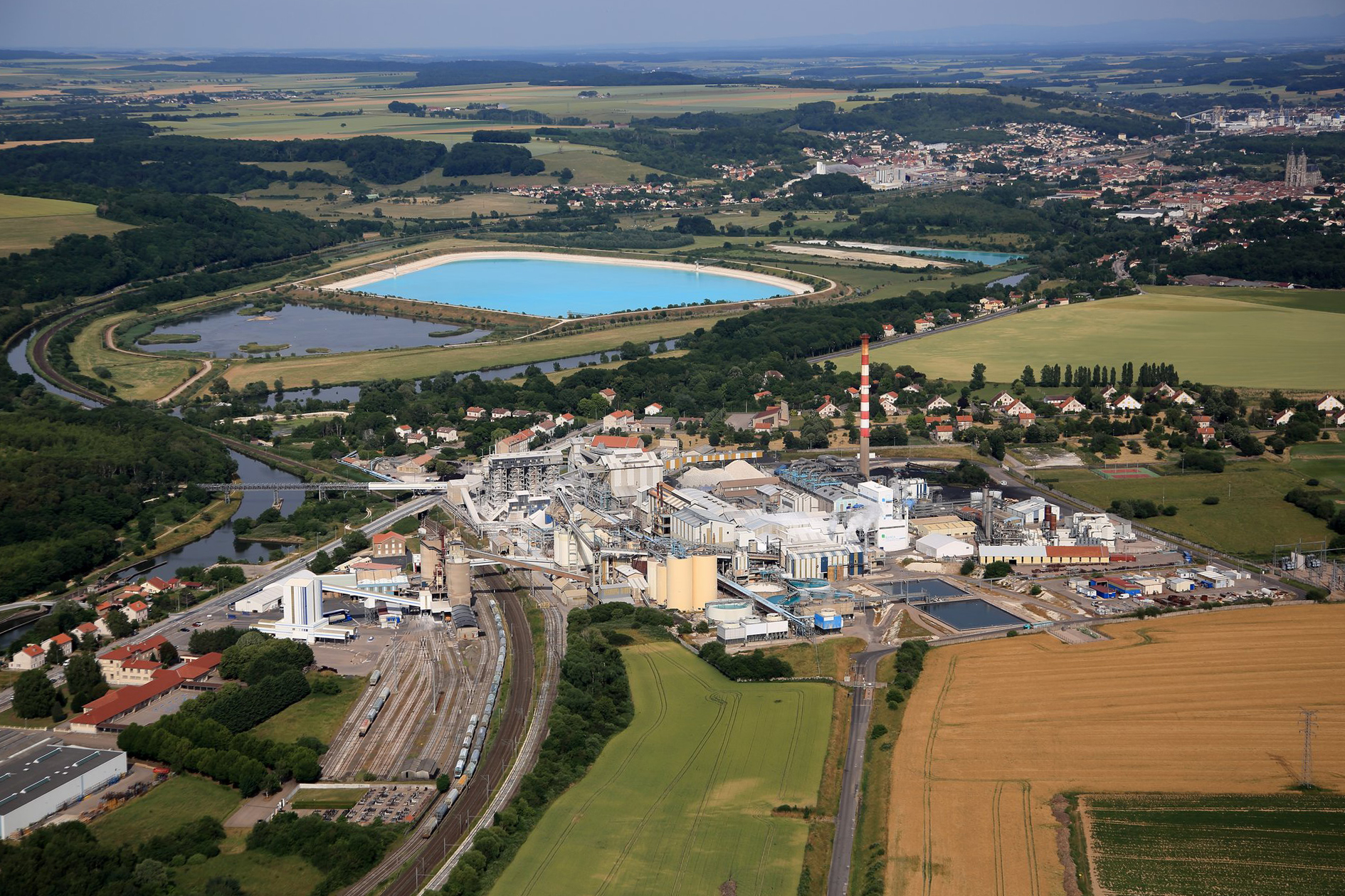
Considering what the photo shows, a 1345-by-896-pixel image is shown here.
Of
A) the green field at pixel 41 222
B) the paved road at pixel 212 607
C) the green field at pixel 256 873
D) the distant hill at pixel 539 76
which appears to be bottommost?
the paved road at pixel 212 607

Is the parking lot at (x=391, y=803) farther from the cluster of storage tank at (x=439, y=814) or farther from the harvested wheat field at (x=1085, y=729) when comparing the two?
the harvested wheat field at (x=1085, y=729)

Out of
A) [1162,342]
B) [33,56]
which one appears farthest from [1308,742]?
[33,56]

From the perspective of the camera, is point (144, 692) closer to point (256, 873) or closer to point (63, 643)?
point (63, 643)

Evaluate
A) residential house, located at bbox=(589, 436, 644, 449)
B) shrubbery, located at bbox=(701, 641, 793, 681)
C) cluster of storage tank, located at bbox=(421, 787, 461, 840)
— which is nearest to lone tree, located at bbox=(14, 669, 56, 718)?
cluster of storage tank, located at bbox=(421, 787, 461, 840)

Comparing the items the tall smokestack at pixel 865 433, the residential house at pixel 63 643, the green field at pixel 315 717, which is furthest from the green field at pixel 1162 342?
the residential house at pixel 63 643

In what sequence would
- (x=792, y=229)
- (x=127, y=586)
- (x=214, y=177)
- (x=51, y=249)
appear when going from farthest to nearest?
1. (x=214, y=177)
2. (x=792, y=229)
3. (x=51, y=249)
4. (x=127, y=586)

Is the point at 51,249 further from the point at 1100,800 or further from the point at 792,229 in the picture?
the point at 1100,800

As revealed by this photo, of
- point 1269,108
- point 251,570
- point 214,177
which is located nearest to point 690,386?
point 251,570

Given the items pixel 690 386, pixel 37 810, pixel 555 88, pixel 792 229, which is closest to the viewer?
pixel 37 810
